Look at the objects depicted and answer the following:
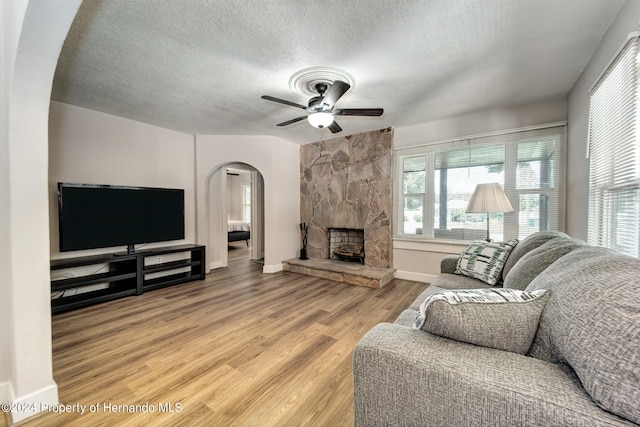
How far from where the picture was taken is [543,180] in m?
3.06

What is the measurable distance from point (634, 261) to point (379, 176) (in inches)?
134

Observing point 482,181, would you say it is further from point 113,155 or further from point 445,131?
point 113,155

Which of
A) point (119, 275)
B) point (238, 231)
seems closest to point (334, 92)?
point (119, 275)

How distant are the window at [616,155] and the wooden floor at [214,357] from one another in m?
1.89

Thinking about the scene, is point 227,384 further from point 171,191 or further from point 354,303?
point 171,191

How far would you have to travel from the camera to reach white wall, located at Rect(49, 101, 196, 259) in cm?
301

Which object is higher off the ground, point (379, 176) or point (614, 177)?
point (379, 176)

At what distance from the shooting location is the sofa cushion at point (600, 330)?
0.60 metres

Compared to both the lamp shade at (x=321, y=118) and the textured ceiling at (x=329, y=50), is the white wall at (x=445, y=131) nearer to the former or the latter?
the textured ceiling at (x=329, y=50)

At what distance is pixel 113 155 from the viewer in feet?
11.3

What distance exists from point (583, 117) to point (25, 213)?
172 inches

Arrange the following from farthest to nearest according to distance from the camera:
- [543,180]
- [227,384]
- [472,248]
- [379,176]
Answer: [379,176], [543,180], [472,248], [227,384]

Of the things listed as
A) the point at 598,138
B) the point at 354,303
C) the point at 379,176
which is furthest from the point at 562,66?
the point at 354,303

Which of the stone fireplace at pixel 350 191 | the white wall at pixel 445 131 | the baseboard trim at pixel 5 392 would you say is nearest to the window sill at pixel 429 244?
the white wall at pixel 445 131
